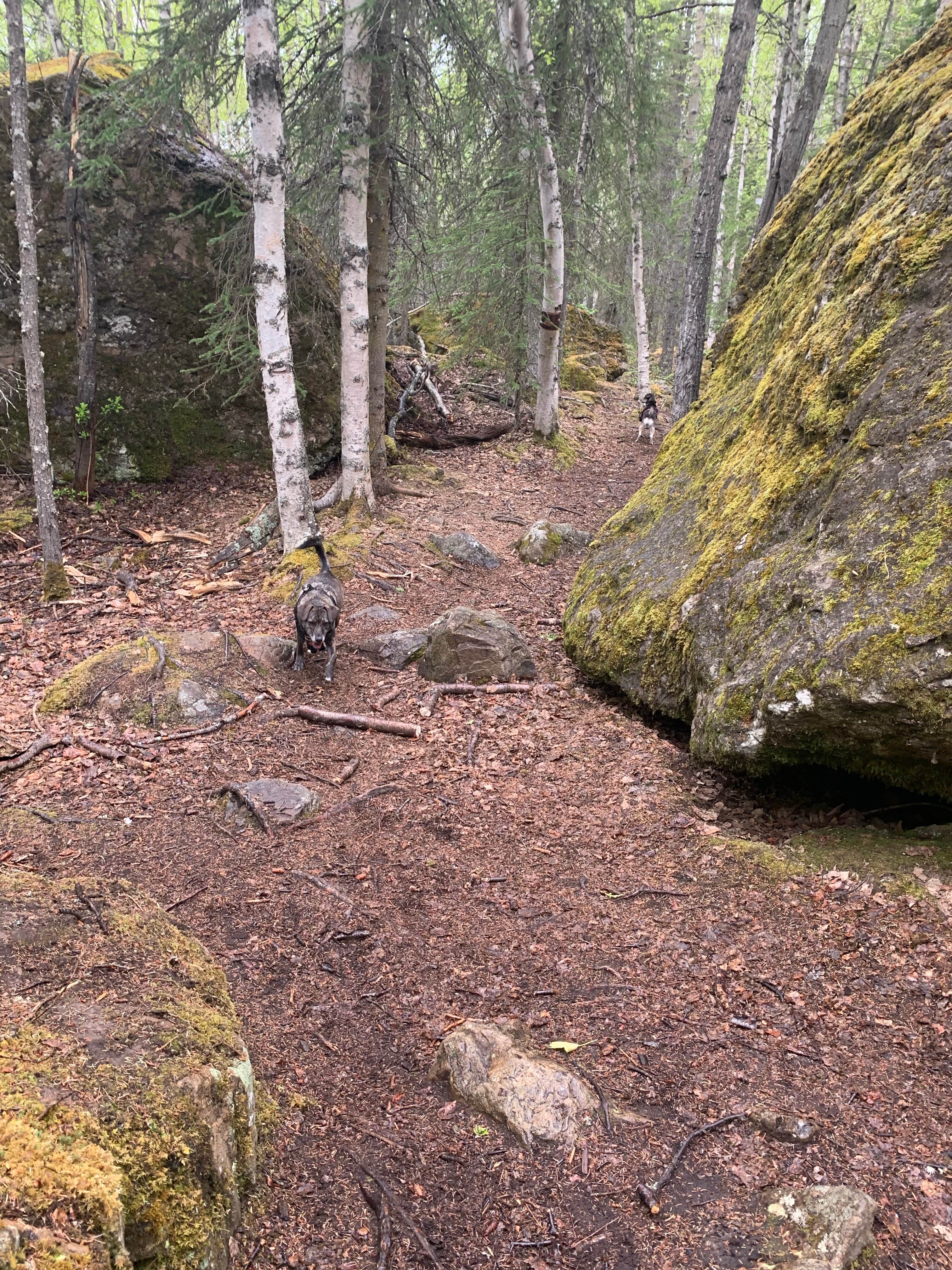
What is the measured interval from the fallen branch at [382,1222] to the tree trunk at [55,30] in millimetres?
14573

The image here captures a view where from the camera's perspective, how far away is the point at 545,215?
42.5ft

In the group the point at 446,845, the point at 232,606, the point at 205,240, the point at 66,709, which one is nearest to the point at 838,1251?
the point at 446,845

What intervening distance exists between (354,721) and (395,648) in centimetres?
133

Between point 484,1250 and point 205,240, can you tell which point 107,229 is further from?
point 484,1250

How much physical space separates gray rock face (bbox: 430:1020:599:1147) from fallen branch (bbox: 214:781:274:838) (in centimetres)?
218

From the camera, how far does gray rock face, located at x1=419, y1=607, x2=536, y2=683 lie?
670cm

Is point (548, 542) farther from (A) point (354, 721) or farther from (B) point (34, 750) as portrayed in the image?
(B) point (34, 750)

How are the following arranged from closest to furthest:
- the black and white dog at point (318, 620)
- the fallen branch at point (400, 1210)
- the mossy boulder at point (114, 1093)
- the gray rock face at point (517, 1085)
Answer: the mossy boulder at point (114, 1093) → the fallen branch at point (400, 1210) → the gray rock face at point (517, 1085) → the black and white dog at point (318, 620)

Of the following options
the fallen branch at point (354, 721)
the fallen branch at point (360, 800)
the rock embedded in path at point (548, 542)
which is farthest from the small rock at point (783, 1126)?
the rock embedded in path at point (548, 542)

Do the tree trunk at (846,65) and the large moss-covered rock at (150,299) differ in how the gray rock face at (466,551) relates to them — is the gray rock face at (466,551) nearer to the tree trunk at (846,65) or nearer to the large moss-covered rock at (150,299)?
the large moss-covered rock at (150,299)

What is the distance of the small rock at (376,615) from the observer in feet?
25.7

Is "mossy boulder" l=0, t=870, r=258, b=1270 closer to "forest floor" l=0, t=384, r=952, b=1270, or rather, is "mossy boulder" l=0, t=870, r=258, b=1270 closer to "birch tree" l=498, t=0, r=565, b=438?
"forest floor" l=0, t=384, r=952, b=1270

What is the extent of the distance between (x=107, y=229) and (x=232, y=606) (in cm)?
677

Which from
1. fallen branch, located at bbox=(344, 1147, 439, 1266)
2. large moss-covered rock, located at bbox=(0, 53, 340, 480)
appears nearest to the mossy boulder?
fallen branch, located at bbox=(344, 1147, 439, 1266)
